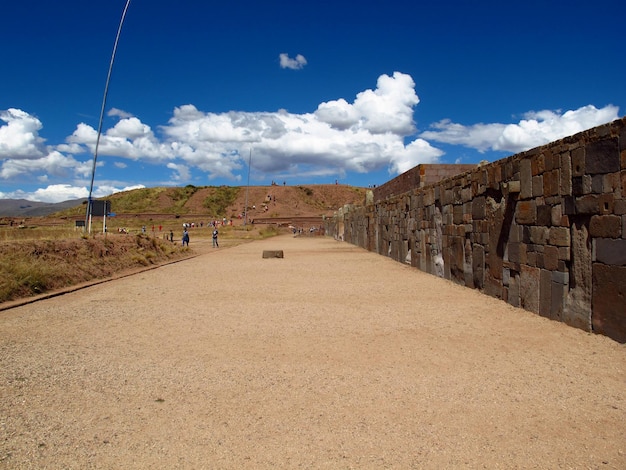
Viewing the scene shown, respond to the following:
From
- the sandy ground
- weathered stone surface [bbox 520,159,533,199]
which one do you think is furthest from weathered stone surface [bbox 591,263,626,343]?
weathered stone surface [bbox 520,159,533,199]

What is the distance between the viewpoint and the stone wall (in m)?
6.07

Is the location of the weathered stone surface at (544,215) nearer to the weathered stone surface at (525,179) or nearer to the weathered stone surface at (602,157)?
the weathered stone surface at (525,179)

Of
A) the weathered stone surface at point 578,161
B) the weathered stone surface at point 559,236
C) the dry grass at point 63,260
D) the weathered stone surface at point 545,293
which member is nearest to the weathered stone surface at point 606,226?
the weathered stone surface at point 559,236

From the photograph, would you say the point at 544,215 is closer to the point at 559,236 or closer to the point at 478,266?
the point at 559,236

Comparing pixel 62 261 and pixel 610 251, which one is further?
pixel 62 261

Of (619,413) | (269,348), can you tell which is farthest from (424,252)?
(619,413)

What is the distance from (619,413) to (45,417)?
14.2 feet

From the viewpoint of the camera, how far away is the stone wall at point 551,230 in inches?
239

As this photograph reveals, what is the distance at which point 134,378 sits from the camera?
4.85 meters

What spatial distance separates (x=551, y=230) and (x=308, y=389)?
477 cm

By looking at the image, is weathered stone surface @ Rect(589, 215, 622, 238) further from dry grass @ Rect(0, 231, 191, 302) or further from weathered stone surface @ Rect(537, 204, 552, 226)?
dry grass @ Rect(0, 231, 191, 302)

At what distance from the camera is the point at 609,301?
19.8 ft

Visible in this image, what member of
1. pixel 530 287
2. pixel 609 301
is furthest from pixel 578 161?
pixel 530 287

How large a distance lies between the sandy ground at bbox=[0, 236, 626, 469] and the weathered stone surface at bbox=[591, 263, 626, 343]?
0.72 ft
